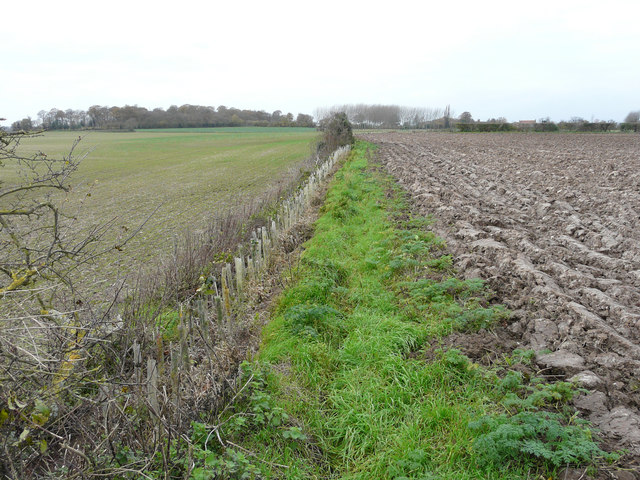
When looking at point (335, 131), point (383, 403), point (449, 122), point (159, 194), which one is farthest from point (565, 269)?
point (449, 122)

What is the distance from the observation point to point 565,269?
644 centimetres

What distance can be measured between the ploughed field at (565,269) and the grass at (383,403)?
0.37m

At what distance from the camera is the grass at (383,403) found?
3.23 metres

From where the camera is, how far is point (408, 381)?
431 centimetres

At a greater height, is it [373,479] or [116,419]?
[116,419]

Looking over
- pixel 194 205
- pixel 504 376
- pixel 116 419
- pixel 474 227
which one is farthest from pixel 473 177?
pixel 116 419

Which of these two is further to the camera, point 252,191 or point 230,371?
point 252,191

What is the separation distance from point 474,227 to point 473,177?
9.03 metres

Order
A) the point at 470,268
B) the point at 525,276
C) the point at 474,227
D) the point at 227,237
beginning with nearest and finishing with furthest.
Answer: the point at 525,276 → the point at 470,268 → the point at 227,237 → the point at 474,227

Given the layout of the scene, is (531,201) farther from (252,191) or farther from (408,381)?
(252,191)

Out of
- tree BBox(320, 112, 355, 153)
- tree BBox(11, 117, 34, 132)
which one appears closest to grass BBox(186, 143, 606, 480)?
tree BBox(11, 117, 34, 132)

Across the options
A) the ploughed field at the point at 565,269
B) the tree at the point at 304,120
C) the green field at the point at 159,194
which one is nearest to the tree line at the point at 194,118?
the tree at the point at 304,120

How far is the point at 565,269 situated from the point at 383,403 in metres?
4.02

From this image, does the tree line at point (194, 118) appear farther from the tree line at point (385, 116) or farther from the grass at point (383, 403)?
the grass at point (383, 403)
